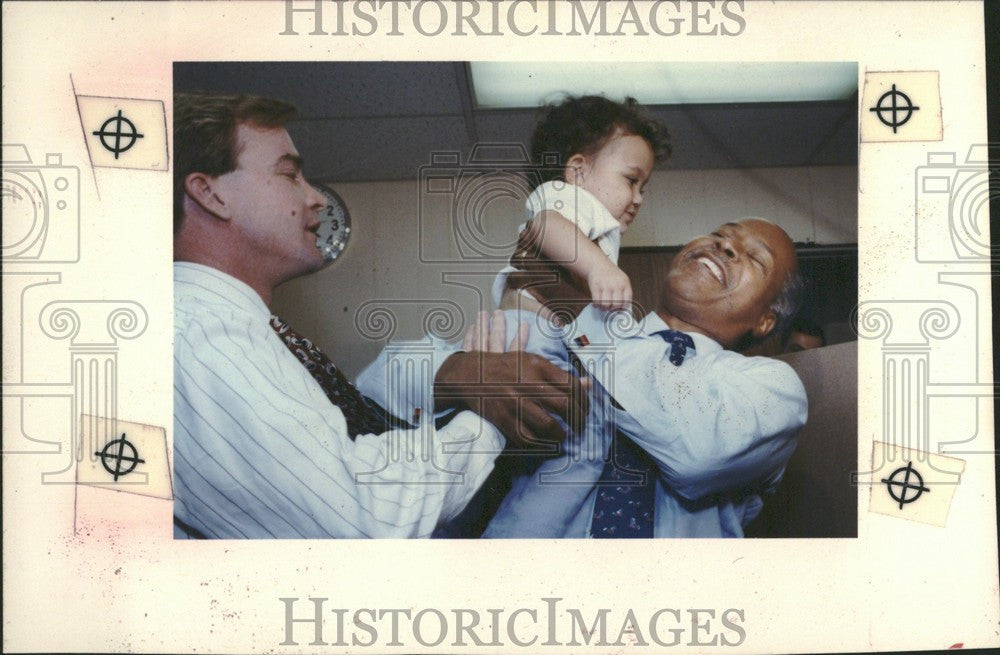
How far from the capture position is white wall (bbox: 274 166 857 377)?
2.36 m

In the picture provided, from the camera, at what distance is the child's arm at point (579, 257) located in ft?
7.80

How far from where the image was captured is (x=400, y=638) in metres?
2.37

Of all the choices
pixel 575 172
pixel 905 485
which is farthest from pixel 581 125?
pixel 905 485

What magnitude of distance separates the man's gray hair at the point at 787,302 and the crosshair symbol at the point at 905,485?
52 cm

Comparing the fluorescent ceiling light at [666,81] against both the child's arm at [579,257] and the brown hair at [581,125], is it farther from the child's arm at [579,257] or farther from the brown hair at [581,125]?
the child's arm at [579,257]

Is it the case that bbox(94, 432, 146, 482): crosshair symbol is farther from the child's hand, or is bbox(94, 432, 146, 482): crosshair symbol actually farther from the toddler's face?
the toddler's face

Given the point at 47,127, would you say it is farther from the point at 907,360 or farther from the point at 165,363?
the point at 907,360

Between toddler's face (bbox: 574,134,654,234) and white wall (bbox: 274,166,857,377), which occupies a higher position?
toddler's face (bbox: 574,134,654,234)

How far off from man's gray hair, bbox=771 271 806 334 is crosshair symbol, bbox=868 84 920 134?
1.68 ft

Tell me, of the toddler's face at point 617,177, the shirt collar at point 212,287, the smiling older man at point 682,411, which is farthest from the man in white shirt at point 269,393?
the toddler's face at point 617,177

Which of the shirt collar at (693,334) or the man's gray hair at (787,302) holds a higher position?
the man's gray hair at (787,302)

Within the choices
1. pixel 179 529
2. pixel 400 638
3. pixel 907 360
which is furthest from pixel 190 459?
pixel 907 360

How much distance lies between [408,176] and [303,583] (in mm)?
1149
